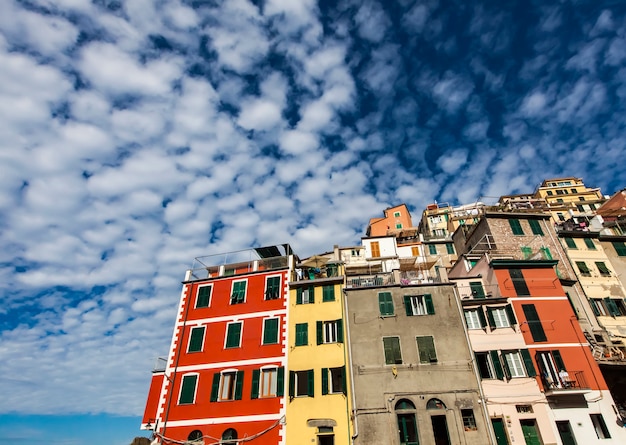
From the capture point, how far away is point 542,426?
23.0 m

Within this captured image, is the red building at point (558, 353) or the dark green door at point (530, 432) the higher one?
the red building at point (558, 353)

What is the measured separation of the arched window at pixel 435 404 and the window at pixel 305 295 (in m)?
11.6

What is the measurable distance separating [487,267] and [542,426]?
1206 cm

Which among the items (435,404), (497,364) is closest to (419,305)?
(497,364)

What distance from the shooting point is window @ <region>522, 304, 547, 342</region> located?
26203mm

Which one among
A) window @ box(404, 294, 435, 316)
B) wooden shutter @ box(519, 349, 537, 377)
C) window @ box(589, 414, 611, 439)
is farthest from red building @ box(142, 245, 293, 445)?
window @ box(589, 414, 611, 439)

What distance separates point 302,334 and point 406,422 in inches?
385

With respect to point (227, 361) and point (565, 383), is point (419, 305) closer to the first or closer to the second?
point (565, 383)

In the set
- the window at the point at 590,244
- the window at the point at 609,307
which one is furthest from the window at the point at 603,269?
the window at the point at 609,307

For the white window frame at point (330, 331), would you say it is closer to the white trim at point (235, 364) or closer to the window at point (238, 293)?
the white trim at point (235, 364)

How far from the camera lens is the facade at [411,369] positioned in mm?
23312

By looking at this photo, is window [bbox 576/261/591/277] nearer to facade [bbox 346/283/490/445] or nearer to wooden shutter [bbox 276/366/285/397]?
facade [bbox 346/283/490/445]

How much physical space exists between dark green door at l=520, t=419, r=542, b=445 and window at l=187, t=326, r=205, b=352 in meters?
25.3

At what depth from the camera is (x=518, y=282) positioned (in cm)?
2859
